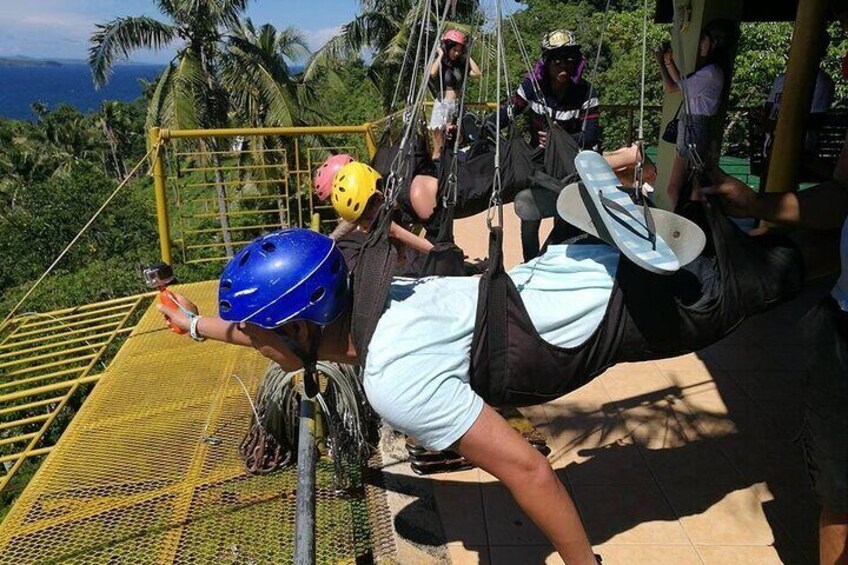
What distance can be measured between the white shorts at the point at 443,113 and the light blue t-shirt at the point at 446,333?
3.49 meters

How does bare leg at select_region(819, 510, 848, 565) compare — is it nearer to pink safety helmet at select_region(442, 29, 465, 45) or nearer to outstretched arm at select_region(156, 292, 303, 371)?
outstretched arm at select_region(156, 292, 303, 371)

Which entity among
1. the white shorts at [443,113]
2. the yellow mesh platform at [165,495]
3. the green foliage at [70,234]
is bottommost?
the green foliage at [70,234]

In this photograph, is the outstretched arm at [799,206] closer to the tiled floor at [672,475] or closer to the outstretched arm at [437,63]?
the tiled floor at [672,475]

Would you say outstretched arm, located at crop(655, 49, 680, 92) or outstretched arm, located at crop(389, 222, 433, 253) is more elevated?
outstretched arm, located at crop(655, 49, 680, 92)

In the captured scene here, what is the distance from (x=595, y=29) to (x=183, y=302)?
95.6ft

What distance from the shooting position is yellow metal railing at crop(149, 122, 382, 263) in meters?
5.87

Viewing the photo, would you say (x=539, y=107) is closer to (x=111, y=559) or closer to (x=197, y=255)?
(x=111, y=559)

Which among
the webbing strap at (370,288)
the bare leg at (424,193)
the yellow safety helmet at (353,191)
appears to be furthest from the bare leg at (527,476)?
the bare leg at (424,193)

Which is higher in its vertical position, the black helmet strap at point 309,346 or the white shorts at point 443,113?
the white shorts at point 443,113

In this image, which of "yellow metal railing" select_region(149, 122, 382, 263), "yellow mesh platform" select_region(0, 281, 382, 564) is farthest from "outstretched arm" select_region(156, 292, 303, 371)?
"yellow metal railing" select_region(149, 122, 382, 263)

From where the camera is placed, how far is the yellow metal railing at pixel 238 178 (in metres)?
5.87

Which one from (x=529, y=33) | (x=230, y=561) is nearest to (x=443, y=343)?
(x=230, y=561)

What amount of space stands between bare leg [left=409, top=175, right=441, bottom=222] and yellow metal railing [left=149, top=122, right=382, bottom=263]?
2.50 ft

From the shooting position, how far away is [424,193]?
3.88 meters
